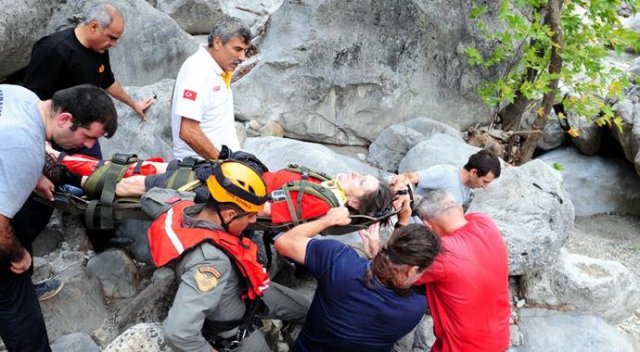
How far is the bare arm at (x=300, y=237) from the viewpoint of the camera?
4113 mm

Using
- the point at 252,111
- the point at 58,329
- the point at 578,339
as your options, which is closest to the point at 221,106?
the point at 58,329


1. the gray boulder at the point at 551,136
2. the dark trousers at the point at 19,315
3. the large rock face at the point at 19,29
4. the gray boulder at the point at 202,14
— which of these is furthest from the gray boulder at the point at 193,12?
the dark trousers at the point at 19,315

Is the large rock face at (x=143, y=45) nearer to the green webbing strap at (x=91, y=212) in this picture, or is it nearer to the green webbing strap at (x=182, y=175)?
the green webbing strap at (x=182, y=175)

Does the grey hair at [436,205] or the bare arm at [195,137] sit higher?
the grey hair at [436,205]

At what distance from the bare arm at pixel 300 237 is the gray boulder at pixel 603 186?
623cm

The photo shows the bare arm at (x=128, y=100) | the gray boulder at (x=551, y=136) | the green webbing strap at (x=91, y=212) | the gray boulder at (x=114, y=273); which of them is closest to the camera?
the green webbing strap at (x=91, y=212)

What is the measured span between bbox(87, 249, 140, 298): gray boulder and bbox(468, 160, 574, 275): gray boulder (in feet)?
12.2

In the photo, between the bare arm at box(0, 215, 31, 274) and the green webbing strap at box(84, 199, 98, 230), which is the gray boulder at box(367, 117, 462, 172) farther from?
the bare arm at box(0, 215, 31, 274)

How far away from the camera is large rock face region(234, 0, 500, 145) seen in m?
8.91

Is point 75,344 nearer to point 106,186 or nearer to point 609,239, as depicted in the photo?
point 106,186

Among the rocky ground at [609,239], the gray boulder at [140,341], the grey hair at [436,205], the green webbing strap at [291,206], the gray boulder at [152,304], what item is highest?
the grey hair at [436,205]

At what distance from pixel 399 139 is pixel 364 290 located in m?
5.61

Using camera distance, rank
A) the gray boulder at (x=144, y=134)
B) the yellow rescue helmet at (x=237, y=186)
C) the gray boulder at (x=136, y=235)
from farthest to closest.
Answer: the gray boulder at (x=144, y=134)
the gray boulder at (x=136, y=235)
the yellow rescue helmet at (x=237, y=186)

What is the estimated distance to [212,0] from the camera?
1249cm
